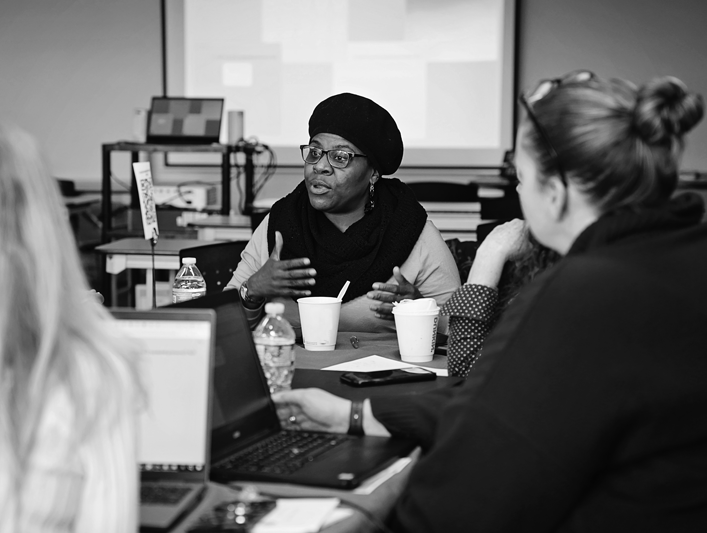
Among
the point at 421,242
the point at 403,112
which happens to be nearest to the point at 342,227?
the point at 421,242

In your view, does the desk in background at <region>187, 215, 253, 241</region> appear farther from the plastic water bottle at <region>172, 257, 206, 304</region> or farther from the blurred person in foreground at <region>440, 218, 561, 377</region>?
the blurred person in foreground at <region>440, 218, 561, 377</region>

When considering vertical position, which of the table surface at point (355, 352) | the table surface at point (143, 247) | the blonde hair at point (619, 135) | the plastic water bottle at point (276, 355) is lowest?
the table surface at point (355, 352)

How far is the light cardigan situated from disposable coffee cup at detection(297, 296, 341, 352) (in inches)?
11.3

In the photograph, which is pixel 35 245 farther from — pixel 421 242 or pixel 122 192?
pixel 122 192

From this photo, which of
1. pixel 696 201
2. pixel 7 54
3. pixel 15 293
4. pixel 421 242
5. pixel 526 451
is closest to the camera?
pixel 15 293

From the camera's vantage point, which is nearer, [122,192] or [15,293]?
[15,293]

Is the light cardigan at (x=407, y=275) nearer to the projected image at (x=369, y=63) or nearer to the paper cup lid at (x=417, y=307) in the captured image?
the paper cup lid at (x=417, y=307)

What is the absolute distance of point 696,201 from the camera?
1.30 metres

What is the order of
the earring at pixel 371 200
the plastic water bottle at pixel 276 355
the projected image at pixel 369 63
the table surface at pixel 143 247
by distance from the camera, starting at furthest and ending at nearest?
the projected image at pixel 369 63 < the table surface at pixel 143 247 < the earring at pixel 371 200 < the plastic water bottle at pixel 276 355

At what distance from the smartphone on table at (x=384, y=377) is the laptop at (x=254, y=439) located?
34cm

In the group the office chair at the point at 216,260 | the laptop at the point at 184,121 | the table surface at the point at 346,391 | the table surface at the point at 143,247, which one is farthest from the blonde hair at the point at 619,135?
the laptop at the point at 184,121

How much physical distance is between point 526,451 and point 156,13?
6.63 metres

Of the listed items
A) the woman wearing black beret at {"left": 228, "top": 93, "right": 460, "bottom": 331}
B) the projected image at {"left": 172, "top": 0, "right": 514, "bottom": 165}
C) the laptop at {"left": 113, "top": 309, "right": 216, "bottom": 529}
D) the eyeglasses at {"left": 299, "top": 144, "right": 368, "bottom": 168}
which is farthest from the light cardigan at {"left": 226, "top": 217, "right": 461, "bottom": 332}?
the projected image at {"left": 172, "top": 0, "right": 514, "bottom": 165}

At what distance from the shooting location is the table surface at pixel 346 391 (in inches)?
47.5
